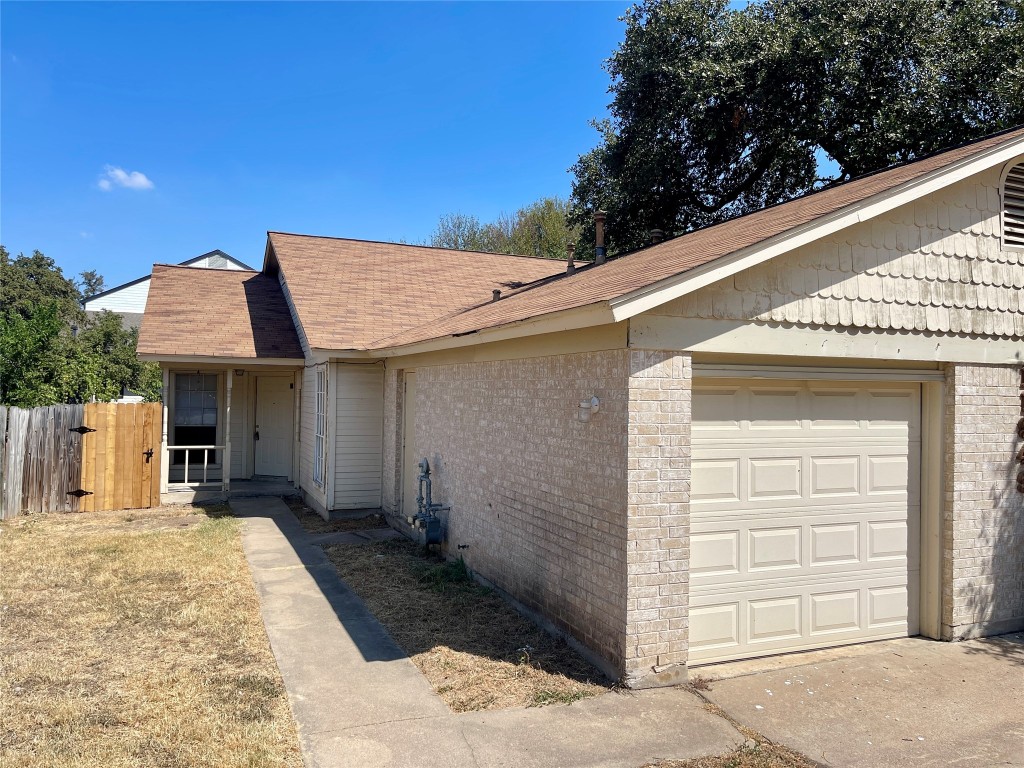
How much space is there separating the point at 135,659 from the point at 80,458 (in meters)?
7.81

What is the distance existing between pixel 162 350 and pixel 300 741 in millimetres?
9983

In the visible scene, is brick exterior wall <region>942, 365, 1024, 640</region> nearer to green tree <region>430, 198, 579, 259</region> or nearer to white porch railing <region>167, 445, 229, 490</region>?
white porch railing <region>167, 445, 229, 490</region>

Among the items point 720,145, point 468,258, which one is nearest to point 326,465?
point 468,258

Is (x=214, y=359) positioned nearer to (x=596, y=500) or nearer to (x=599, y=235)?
(x=599, y=235)

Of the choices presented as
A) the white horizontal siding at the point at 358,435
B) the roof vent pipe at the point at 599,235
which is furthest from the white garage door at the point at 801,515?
the white horizontal siding at the point at 358,435

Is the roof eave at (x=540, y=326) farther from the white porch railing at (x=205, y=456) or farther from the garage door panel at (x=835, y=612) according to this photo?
the white porch railing at (x=205, y=456)

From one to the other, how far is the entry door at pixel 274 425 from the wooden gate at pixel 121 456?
3.19 metres

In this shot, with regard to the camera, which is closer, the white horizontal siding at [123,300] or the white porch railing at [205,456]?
the white porch railing at [205,456]

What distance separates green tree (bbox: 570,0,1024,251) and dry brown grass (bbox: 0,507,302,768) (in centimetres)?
1511

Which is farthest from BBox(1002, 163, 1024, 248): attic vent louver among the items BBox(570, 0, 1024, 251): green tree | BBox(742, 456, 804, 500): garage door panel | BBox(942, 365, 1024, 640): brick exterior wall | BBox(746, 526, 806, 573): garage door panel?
BBox(570, 0, 1024, 251): green tree

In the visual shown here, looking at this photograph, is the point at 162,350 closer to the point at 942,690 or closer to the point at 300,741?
the point at 300,741

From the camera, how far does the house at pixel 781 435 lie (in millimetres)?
5133

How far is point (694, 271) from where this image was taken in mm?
4934

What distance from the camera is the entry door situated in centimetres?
1559
